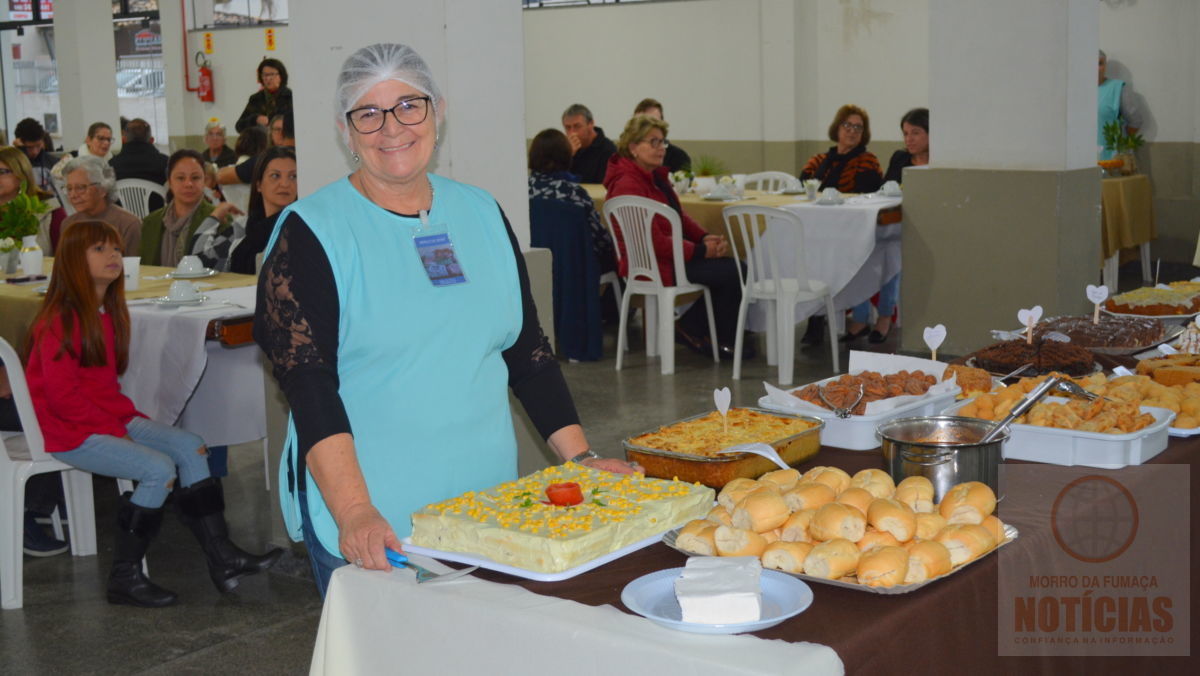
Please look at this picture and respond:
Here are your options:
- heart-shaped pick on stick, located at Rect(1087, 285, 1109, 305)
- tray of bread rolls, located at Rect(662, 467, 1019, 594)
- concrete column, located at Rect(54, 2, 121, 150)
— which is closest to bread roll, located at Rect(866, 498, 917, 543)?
tray of bread rolls, located at Rect(662, 467, 1019, 594)

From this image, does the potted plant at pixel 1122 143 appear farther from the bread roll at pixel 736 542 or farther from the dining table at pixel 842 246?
the bread roll at pixel 736 542

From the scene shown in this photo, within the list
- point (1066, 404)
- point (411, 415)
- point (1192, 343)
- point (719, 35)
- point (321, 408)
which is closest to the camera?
point (321, 408)

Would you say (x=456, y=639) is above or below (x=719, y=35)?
below

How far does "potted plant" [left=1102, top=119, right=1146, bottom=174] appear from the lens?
9320 millimetres

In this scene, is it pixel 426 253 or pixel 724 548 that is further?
pixel 426 253

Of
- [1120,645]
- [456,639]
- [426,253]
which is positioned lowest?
[1120,645]

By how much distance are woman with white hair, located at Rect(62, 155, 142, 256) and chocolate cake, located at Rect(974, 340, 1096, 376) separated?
3.67 m

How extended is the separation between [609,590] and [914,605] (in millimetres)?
376

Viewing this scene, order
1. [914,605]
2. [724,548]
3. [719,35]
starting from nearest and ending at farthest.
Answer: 1. [914,605]
2. [724,548]
3. [719,35]

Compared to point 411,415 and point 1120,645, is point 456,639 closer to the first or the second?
point 411,415

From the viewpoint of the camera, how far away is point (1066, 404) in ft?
7.39

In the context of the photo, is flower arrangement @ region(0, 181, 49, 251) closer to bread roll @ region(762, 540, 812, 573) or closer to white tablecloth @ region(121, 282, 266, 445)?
white tablecloth @ region(121, 282, 266, 445)

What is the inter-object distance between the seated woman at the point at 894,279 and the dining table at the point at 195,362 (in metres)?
3.77

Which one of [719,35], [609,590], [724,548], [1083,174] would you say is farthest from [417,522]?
[719,35]
